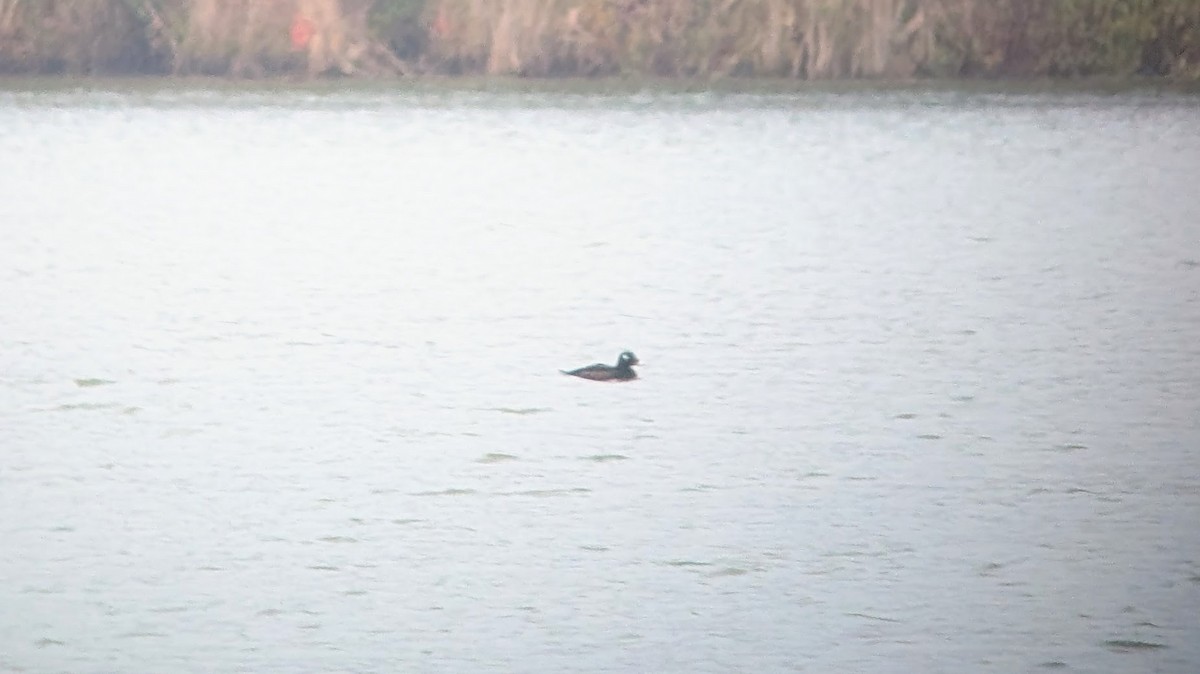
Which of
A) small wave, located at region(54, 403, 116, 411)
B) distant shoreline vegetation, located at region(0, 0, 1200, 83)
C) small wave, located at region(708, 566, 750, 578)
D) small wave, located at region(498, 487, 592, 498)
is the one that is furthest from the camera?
distant shoreline vegetation, located at region(0, 0, 1200, 83)

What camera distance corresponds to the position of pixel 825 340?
764 cm

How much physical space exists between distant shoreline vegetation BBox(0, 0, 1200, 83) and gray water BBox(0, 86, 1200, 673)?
11.6ft

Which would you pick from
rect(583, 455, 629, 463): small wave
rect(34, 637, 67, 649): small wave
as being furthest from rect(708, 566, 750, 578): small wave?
rect(34, 637, 67, 649): small wave

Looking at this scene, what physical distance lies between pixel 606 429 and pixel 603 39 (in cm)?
1230

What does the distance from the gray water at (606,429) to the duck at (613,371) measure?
8 centimetres

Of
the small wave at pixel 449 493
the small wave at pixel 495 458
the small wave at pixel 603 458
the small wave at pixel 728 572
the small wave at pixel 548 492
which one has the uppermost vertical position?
the small wave at pixel 728 572

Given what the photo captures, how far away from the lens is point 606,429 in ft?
20.1

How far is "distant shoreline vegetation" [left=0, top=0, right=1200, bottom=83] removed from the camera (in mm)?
17125

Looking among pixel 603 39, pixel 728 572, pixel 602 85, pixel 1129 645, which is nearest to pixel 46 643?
pixel 728 572

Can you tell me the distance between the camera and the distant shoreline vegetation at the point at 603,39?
674 inches

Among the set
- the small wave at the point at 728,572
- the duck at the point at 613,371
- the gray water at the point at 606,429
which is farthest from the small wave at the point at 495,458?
the small wave at the point at 728,572

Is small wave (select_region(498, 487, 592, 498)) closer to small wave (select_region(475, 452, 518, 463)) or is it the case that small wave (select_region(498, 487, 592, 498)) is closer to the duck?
small wave (select_region(475, 452, 518, 463))

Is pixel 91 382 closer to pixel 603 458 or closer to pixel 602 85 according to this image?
pixel 603 458

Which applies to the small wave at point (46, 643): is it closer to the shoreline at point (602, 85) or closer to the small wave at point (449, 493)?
the small wave at point (449, 493)
